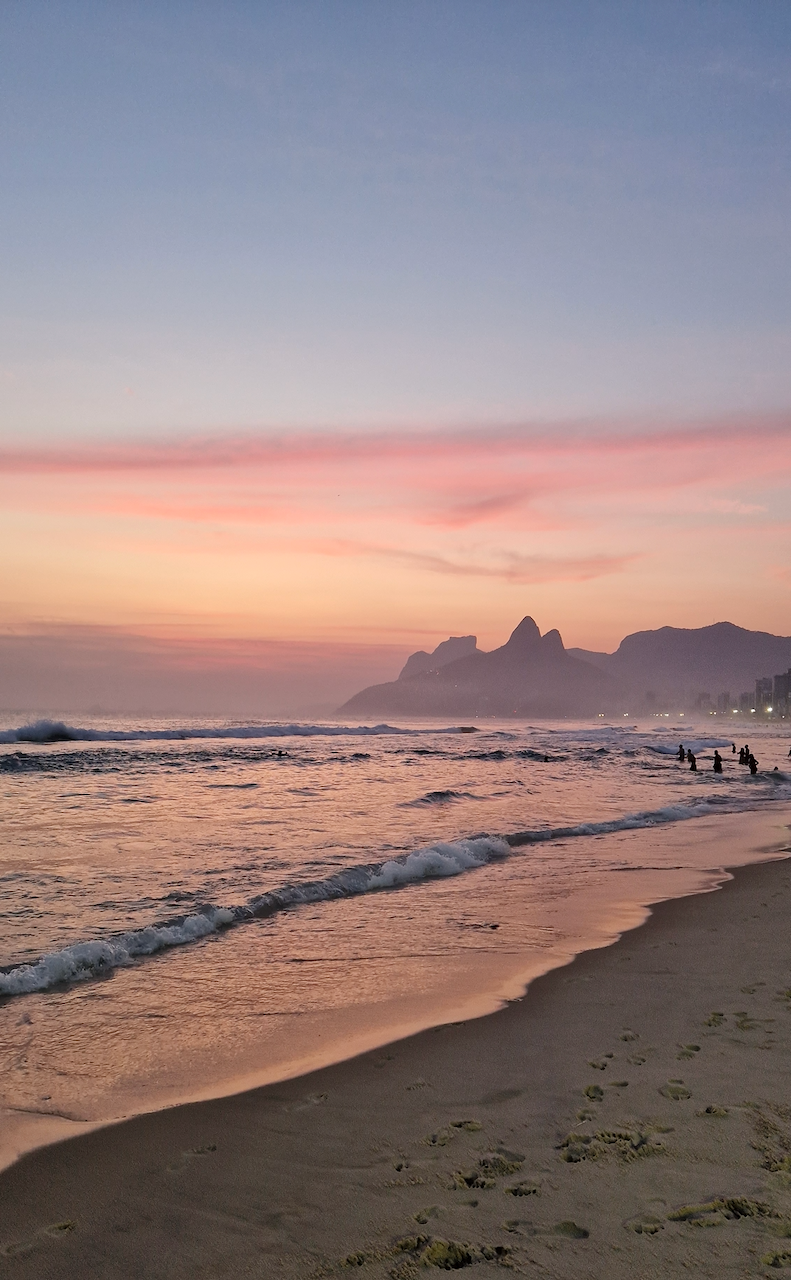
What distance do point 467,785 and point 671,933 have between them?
20544 millimetres

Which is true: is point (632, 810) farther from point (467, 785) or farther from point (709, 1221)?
point (709, 1221)

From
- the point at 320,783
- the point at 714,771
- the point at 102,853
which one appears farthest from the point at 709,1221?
the point at 714,771

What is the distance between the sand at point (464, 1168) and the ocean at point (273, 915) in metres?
0.59

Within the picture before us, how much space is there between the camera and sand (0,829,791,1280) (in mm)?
3428

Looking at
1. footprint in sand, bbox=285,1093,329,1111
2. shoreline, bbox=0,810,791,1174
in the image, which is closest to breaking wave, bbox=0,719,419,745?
shoreline, bbox=0,810,791,1174

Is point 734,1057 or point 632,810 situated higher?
point 734,1057

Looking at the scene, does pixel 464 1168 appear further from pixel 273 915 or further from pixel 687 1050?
pixel 273 915

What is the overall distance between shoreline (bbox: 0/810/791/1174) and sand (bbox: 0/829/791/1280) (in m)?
0.15

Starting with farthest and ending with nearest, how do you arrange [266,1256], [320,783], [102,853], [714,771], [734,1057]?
[714,771], [320,783], [102,853], [734,1057], [266,1256]

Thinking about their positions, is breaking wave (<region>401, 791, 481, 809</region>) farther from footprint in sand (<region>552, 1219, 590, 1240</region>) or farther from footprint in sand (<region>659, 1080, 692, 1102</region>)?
footprint in sand (<region>552, 1219, 590, 1240</region>)

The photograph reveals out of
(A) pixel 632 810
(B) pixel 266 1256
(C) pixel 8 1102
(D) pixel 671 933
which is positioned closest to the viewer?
(B) pixel 266 1256

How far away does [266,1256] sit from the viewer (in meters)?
3.47

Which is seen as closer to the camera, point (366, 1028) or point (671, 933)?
point (366, 1028)

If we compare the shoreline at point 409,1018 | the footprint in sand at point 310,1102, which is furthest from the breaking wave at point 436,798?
the footprint in sand at point 310,1102
